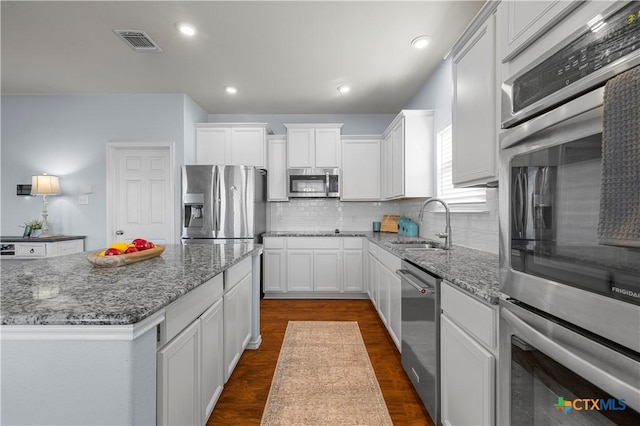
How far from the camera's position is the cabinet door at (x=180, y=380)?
42.7 inches

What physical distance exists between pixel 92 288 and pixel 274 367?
63.3 inches

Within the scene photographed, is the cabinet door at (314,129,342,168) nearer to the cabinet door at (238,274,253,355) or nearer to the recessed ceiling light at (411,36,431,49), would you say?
the recessed ceiling light at (411,36,431,49)

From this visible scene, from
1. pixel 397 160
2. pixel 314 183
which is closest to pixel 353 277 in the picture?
pixel 314 183

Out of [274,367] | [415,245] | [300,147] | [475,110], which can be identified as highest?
[300,147]

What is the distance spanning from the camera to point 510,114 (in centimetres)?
99

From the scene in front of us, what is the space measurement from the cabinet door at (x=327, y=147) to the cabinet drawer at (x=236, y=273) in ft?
7.68

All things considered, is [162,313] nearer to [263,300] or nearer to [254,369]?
[254,369]

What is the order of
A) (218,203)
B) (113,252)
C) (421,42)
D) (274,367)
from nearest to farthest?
(113,252) → (274,367) → (421,42) → (218,203)

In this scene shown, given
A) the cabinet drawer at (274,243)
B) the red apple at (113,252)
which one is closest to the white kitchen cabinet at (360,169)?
the cabinet drawer at (274,243)

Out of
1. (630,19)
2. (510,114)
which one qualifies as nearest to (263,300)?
(510,114)

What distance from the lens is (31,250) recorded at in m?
3.66

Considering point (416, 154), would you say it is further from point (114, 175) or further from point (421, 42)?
point (114, 175)

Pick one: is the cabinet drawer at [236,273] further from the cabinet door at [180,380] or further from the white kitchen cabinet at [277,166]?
the white kitchen cabinet at [277,166]

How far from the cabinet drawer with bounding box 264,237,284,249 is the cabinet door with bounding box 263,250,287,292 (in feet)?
0.23
